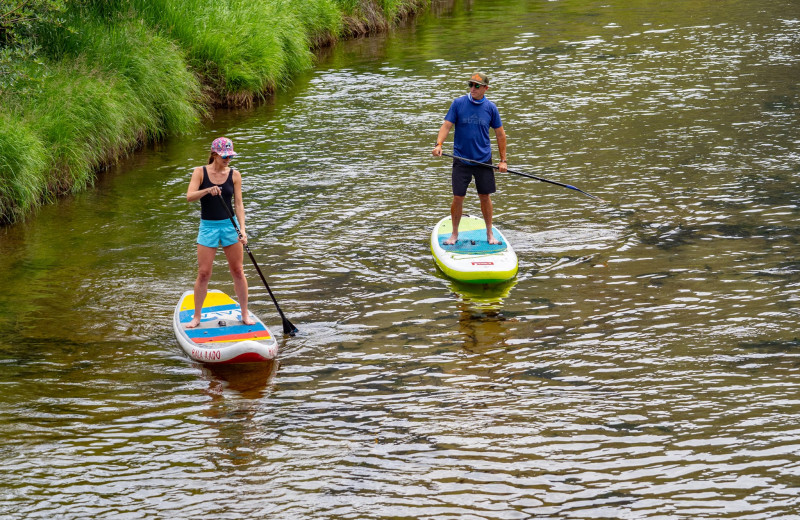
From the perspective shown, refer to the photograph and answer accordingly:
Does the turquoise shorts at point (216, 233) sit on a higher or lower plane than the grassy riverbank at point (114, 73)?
lower

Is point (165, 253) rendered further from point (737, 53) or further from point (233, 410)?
point (737, 53)

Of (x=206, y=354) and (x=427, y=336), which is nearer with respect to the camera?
(x=206, y=354)

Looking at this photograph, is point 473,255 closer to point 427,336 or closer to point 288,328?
point 427,336

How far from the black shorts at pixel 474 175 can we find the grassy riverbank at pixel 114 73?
20.3ft

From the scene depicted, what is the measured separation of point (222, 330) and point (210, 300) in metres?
0.82

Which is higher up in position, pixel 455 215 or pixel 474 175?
pixel 474 175

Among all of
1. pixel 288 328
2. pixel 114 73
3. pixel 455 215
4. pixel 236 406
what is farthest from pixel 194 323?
pixel 114 73

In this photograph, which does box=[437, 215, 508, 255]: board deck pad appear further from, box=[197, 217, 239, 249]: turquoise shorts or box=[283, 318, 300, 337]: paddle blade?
box=[197, 217, 239, 249]: turquoise shorts

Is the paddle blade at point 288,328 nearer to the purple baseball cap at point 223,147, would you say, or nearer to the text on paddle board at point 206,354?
the text on paddle board at point 206,354

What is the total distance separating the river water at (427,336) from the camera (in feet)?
21.5

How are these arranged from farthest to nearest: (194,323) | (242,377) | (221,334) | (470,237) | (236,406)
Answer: (470,237)
(194,323)
(221,334)
(242,377)
(236,406)

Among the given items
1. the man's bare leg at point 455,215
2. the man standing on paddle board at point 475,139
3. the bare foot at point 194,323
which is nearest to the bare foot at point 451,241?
the man's bare leg at point 455,215

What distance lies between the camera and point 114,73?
16.4 metres

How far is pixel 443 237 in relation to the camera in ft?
37.7
